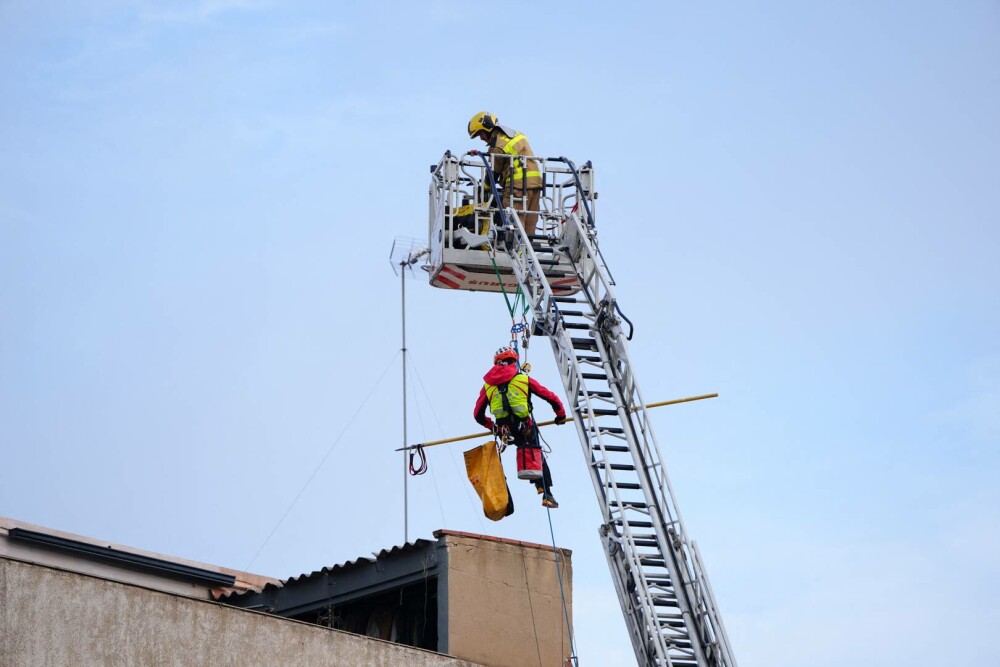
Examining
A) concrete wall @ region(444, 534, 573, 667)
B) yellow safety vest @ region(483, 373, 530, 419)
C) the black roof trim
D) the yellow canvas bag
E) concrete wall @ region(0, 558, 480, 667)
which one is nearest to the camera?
concrete wall @ region(0, 558, 480, 667)

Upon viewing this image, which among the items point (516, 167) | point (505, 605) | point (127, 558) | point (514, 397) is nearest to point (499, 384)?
point (514, 397)

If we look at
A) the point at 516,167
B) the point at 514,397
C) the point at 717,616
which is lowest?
the point at 717,616

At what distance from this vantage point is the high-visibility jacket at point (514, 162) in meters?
22.9

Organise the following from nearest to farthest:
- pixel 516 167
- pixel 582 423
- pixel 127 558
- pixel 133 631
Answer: pixel 133 631 < pixel 582 423 < pixel 127 558 < pixel 516 167

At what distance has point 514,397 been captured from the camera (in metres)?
19.5

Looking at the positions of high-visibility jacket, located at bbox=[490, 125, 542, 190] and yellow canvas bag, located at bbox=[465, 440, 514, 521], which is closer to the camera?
yellow canvas bag, located at bbox=[465, 440, 514, 521]

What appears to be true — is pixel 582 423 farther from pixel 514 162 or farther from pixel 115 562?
pixel 115 562

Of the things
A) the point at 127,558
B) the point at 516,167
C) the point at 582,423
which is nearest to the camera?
the point at 582,423

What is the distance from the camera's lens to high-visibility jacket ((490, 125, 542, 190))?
75.2 feet

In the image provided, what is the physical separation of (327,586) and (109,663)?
4803mm

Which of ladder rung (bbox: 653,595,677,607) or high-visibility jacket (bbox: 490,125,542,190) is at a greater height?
high-visibility jacket (bbox: 490,125,542,190)

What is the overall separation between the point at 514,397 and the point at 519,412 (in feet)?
0.66

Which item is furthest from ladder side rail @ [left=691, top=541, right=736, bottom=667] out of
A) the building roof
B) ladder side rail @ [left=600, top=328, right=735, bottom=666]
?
the building roof

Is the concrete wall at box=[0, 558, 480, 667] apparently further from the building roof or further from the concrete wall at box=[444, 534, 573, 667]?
the building roof
